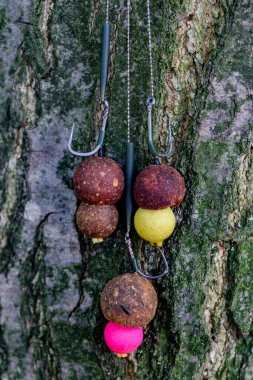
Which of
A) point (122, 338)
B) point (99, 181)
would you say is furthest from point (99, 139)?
point (122, 338)

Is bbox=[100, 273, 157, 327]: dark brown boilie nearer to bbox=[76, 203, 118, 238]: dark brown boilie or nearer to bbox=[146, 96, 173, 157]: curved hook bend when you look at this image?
bbox=[76, 203, 118, 238]: dark brown boilie

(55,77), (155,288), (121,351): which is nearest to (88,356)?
(121,351)

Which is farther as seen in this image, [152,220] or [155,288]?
[155,288]

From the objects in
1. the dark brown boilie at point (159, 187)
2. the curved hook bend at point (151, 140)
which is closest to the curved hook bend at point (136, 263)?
the dark brown boilie at point (159, 187)

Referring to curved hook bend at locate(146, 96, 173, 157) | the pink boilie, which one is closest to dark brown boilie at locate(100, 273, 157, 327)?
the pink boilie

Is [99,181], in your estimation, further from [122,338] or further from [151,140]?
[122,338]

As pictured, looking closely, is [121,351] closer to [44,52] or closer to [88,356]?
[88,356]

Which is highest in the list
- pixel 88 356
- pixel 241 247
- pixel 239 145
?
pixel 239 145

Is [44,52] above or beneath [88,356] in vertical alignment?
above
